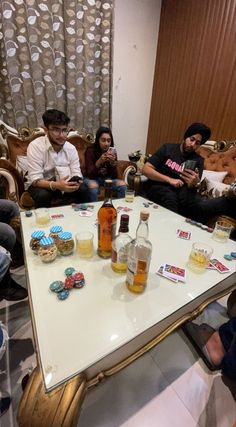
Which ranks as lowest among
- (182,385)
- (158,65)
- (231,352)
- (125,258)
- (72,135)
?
(182,385)

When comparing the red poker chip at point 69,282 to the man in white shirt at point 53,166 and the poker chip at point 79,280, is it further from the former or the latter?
the man in white shirt at point 53,166

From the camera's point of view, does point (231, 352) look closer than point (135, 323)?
No

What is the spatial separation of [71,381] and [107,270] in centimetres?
38

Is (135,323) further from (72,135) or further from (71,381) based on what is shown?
(72,135)

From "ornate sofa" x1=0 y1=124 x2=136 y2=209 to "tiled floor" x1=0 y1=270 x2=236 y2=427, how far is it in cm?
104

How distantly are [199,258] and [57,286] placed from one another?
0.59m

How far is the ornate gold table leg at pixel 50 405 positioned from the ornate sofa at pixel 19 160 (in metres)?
1.39

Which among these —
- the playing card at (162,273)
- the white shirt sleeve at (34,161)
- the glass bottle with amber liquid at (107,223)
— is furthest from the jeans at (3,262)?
the white shirt sleeve at (34,161)

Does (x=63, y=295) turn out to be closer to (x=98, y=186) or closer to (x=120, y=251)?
(x=120, y=251)

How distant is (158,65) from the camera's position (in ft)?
9.16

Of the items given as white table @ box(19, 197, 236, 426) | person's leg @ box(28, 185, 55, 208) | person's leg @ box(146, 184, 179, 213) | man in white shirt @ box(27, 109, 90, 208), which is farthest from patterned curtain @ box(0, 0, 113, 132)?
white table @ box(19, 197, 236, 426)

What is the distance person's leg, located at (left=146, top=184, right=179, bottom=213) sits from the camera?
1.85 meters

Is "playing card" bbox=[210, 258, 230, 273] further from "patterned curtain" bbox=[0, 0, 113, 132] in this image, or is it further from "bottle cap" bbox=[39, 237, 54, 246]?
"patterned curtain" bbox=[0, 0, 113, 132]

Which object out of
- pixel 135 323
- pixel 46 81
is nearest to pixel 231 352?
pixel 135 323
